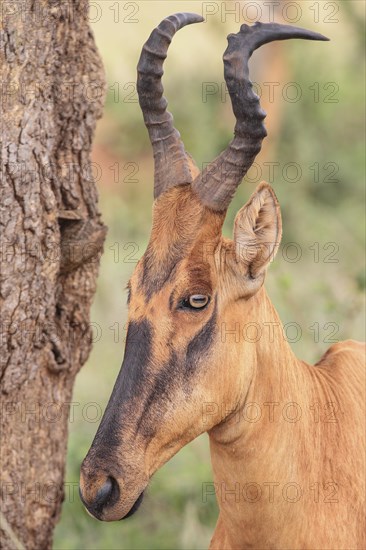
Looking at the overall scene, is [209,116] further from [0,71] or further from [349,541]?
[349,541]

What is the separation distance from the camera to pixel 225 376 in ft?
15.3

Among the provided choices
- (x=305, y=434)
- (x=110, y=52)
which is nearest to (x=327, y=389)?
(x=305, y=434)

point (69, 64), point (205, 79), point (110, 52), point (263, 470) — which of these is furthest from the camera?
point (110, 52)

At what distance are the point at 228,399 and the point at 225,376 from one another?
131mm

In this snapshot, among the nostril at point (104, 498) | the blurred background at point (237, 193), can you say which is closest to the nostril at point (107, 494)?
the nostril at point (104, 498)

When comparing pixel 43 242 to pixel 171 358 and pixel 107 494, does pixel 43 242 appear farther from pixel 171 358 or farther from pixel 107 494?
pixel 107 494

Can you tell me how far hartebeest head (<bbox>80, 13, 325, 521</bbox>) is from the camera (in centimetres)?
448

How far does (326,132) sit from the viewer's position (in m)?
16.0

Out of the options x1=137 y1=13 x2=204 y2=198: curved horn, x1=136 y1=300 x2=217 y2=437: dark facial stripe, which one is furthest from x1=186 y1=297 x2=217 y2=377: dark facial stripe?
x1=137 y1=13 x2=204 y2=198: curved horn

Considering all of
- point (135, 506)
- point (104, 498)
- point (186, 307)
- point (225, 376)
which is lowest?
point (135, 506)

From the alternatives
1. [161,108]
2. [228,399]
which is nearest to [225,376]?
[228,399]

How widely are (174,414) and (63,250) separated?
1860 mm

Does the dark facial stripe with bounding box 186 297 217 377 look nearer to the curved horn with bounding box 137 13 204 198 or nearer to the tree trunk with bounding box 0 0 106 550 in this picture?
the curved horn with bounding box 137 13 204 198

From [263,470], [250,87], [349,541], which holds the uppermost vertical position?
[250,87]
